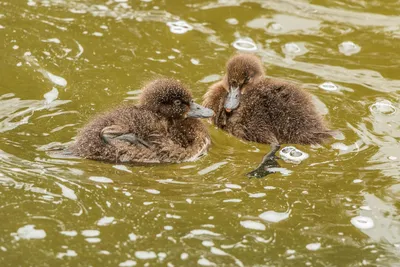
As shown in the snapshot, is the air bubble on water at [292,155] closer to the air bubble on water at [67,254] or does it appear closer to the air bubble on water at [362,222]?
the air bubble on water at [362,222]

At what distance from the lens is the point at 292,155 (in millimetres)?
6191

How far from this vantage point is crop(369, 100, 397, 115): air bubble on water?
6852 mm

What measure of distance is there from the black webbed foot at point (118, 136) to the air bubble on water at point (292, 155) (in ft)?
3.45

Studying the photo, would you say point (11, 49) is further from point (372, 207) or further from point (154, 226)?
point (372, 207)

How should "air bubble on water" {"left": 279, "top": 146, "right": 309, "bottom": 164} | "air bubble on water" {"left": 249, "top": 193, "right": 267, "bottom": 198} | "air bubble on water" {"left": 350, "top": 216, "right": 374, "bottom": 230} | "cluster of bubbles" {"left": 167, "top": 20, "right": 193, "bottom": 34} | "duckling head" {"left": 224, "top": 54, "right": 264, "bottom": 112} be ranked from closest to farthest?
"air bubble on water" {"left": 350, "top": 216, "right": 374, "bottom": 230} < "air bubble on water" {"left": 249, "top": 193, "right": 267, "bottom": 198} < "air bubble on water" {"left": 279, "top": 146, "right": 309, "bottom": 164} < "duckling head" {"left": 224, "top": 54, "right": 264, "bottom": 112} < "cluster of bubbles" {"left": 167, "top": 20, "right": 193, "bottom": 34}

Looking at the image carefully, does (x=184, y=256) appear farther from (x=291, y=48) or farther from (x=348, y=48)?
(x=348, y=48)

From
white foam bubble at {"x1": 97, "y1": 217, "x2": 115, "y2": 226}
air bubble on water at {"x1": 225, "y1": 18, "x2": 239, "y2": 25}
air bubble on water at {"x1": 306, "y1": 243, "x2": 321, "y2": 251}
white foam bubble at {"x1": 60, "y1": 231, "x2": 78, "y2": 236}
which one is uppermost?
air bubble on water at {"x1": 225, "y1": 18, "x2": 239, "y2": 25}

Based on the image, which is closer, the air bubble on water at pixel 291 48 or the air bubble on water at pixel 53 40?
the air bubble on water at pixel 53 40

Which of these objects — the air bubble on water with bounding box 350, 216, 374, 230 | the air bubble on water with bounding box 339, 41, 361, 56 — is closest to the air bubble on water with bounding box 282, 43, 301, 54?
the air bubble on water with bounding box 339, 41, 361, 56

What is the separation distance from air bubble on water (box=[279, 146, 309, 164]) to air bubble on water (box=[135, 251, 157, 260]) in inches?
69.8

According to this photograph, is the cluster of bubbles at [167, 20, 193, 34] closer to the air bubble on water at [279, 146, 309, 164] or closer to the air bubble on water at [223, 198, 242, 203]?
the air bubble on water at [279, 146, 309, 164]

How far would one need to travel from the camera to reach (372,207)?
529cm

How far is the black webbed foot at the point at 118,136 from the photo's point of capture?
5.75 meters

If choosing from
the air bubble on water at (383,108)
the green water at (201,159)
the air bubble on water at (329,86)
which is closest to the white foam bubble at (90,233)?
the green water at (201,159)
